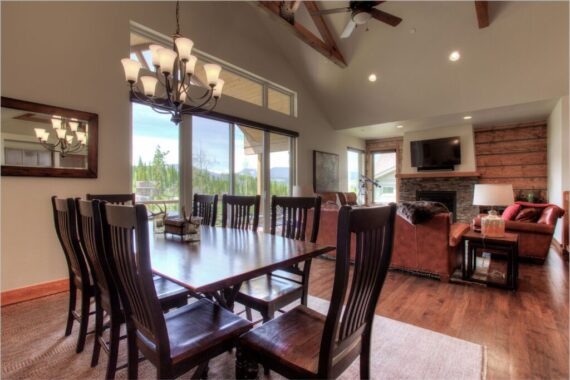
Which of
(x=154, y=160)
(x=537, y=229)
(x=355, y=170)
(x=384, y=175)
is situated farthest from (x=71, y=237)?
(x=384, y=175)

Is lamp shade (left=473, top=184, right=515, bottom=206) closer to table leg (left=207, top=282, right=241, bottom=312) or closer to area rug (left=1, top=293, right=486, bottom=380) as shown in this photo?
area rug (left=1, top=293, right=486, bottom=380)

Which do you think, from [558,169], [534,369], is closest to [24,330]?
[534,369]

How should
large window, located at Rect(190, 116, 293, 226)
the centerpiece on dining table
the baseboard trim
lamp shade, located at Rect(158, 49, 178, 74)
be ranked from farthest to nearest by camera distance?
1. large window, located at Rect(190, 116, 293, 226)
2. the baseboard trim
3. lamp shade, located at Rect(158, 49, 178, 74)
4. the centerpiece on dining table

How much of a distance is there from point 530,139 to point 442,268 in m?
5.31

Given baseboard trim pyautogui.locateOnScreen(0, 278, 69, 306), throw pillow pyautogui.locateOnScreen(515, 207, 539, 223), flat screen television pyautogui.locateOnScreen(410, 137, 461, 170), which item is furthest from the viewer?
flat screen television pyautogui.locateOnScreen(410, 137, 461, 170)

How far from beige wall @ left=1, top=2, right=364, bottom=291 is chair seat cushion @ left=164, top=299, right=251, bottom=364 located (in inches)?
98.8

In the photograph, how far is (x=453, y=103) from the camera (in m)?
5.57

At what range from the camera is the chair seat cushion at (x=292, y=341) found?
1090mm

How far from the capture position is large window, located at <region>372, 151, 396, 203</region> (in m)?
8.67

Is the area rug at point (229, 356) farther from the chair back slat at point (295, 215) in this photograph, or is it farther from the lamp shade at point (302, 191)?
the lamp shade at point (302, 191)

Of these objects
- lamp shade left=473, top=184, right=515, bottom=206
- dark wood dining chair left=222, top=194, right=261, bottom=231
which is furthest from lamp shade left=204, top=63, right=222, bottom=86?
lamp shade left=473, top=184, right=515, bottom=206

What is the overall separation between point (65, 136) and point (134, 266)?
9.44ft

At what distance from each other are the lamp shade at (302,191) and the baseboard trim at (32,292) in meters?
3.93

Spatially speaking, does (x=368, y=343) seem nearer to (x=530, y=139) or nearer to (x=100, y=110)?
(x=100, y=110)
